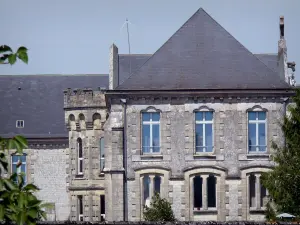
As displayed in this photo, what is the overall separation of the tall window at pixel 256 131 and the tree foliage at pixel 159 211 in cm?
453

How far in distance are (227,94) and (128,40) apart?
46.0 ft

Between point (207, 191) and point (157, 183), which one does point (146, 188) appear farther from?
point (207, 191)

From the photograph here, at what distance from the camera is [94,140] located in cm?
6788

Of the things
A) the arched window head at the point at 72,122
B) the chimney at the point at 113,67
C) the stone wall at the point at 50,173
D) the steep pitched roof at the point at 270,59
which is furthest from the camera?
the stone wall at the point at 50,173

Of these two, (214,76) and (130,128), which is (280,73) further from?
(130,128)

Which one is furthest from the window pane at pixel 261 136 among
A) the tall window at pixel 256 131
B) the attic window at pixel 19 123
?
the attic window at pixel 19 123

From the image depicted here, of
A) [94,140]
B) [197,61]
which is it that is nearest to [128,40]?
[94,140]

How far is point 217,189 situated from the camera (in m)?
59.0

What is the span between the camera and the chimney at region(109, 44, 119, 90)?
60.2m

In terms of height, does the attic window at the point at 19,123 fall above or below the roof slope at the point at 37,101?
below

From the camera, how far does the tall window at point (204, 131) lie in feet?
195

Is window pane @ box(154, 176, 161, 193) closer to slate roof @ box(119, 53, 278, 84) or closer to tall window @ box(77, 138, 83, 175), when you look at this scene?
slate roof @ box(119, 53, 278, 84)

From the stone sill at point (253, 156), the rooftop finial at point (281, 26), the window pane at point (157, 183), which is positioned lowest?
the window pane at point (157, 183)

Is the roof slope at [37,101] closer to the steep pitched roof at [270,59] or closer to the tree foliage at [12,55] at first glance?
the steep pitched roof at [270,59]
